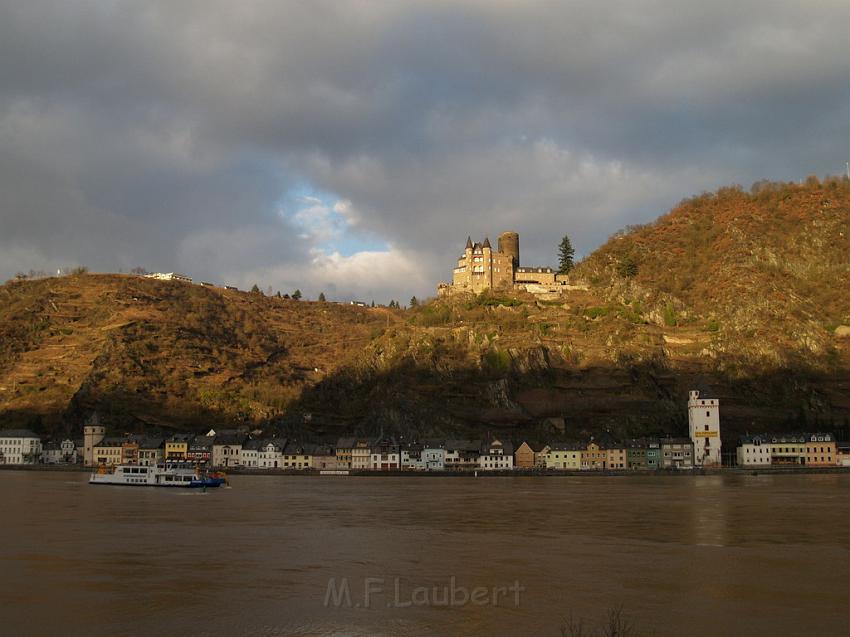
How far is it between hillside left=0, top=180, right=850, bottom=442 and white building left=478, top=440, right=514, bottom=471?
9.92 metres

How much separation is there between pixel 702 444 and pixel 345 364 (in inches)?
2981

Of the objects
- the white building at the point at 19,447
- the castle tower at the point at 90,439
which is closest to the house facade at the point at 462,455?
the castle tower at the point at 90,439

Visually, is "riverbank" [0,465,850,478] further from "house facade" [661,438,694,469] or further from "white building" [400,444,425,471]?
"house facade" [661,438,694,469]

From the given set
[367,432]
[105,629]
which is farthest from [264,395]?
[105,629]

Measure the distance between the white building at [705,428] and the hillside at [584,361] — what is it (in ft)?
10.5

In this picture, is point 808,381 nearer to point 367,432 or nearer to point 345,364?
point 367,432

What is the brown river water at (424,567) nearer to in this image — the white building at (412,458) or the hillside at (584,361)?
the white building at (412,458)

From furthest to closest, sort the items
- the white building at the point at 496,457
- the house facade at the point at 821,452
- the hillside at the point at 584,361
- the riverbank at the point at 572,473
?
1. the hillside at the point at 584,361
2. the white building at the point at 496,457
3. the house facade at the point at 821,452
4. the riverbank at the point at 572,473

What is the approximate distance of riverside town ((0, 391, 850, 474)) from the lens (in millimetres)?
127625

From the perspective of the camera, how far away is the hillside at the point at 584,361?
143 metres

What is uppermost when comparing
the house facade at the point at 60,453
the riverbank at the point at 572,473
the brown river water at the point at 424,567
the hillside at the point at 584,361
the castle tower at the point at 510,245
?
the castle tower at the point at 510,245

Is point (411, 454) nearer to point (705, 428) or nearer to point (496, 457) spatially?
point (496, 457)

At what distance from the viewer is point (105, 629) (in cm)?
2772

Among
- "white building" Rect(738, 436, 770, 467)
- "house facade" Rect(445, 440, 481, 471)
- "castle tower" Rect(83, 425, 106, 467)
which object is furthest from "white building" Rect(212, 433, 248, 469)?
"white building" Rect(738, 436, 770, 467)
